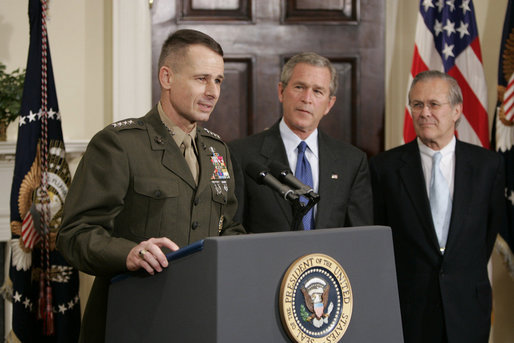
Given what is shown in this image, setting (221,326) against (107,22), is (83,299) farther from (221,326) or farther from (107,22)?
(221,326)

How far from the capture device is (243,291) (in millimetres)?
1220

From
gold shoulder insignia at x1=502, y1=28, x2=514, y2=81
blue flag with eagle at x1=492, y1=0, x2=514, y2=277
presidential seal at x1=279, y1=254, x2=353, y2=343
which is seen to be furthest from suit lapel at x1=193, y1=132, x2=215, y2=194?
gold shoulder insignia at x1=502, y1=28, x2=514, y2=81

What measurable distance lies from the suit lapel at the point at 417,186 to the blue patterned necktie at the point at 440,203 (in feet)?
0.17

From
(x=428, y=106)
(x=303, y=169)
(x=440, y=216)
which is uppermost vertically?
(x=428, y=106)

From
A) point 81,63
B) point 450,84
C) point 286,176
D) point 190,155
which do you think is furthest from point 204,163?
point 81,63

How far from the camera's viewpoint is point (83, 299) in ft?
11.0

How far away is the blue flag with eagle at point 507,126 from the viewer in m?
3.20

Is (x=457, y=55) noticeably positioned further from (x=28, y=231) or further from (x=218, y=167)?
(x=28, y=231)

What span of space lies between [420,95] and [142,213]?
165 centimetres

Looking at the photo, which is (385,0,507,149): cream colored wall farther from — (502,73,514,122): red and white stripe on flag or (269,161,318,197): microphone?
(269,161,318,197): microphone

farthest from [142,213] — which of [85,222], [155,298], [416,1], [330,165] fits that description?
[416,1]

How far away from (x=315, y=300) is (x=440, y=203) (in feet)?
5.24

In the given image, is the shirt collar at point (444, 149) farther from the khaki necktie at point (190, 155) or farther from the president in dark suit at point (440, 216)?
the khaki necktie at point (190, 155)

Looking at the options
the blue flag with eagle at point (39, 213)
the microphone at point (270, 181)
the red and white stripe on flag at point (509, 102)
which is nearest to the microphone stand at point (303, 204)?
the microphone at point (270, 181)
